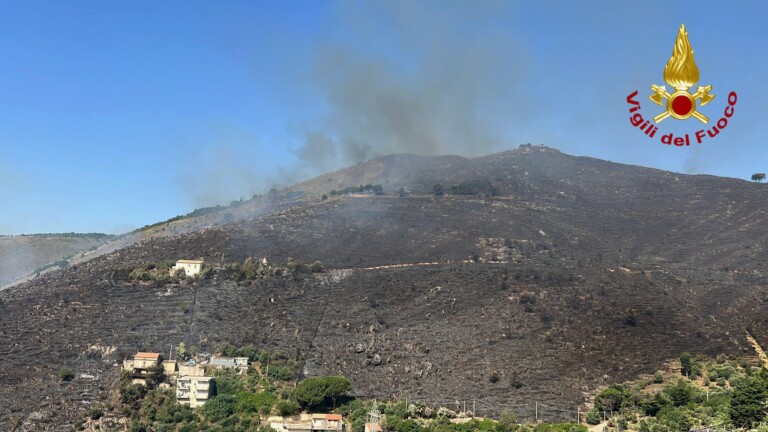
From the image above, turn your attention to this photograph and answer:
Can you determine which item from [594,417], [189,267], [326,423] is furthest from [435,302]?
[189,267]

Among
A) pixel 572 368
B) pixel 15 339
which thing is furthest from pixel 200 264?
pixel 572 368

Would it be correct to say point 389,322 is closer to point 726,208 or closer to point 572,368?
point 572,368

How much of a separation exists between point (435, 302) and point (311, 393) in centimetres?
2148

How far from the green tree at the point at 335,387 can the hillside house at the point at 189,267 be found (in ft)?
85.3

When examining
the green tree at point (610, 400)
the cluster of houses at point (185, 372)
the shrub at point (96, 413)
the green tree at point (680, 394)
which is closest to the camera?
the green tree at point (680, 394)

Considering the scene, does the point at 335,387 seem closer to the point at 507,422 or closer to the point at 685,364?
the point at 507,422

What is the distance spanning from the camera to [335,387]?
214ft

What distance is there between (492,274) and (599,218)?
107 ft

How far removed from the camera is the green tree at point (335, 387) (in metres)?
64.9

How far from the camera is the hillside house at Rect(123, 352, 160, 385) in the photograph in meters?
68.4

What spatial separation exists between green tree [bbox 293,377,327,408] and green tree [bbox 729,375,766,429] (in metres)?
29.8

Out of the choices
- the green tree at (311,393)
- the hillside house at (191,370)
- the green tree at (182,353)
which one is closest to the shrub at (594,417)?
the green tree at (311,393)

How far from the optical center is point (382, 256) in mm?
95875

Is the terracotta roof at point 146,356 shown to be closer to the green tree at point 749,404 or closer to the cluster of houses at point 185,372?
the cluster of houses at point 185,372
